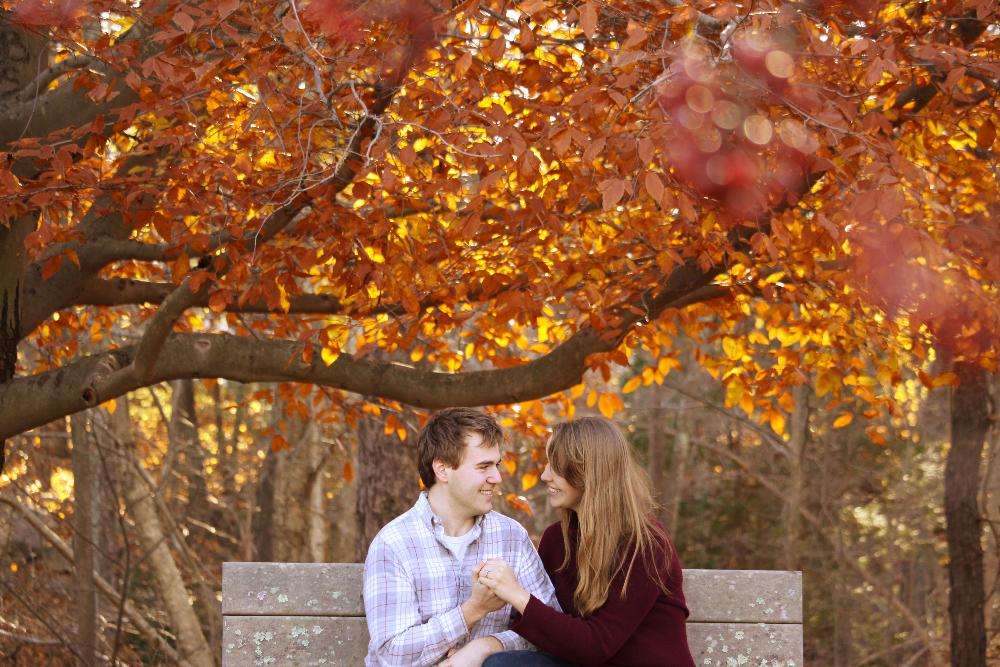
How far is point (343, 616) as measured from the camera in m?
4.05

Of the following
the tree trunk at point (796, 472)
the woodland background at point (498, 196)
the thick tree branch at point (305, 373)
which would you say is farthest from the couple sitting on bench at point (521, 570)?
the tree trunk at point (796, 472)

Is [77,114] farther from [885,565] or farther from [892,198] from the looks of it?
[885,565]

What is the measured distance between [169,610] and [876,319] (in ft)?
20.2

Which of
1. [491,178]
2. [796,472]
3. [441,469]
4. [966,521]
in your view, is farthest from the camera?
[796,472]

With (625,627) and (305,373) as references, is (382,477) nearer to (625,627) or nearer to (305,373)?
(305,373)

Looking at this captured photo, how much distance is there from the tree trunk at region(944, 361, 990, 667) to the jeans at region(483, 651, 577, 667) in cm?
525

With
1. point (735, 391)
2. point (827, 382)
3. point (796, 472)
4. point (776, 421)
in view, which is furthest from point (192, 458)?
point (827, 382)

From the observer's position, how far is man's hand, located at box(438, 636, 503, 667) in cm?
346

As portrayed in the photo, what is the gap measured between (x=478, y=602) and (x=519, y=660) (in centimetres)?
25

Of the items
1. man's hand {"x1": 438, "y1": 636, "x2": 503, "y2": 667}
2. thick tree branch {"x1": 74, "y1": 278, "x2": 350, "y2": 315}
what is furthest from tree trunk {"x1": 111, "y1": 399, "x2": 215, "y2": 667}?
man's hand {"x1": 438, "y1": 636, "x2": 503, "y2": 667}

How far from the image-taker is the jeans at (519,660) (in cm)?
347

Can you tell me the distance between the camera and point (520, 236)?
5.66 m

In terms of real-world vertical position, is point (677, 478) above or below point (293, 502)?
above

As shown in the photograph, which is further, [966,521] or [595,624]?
[966,521]
